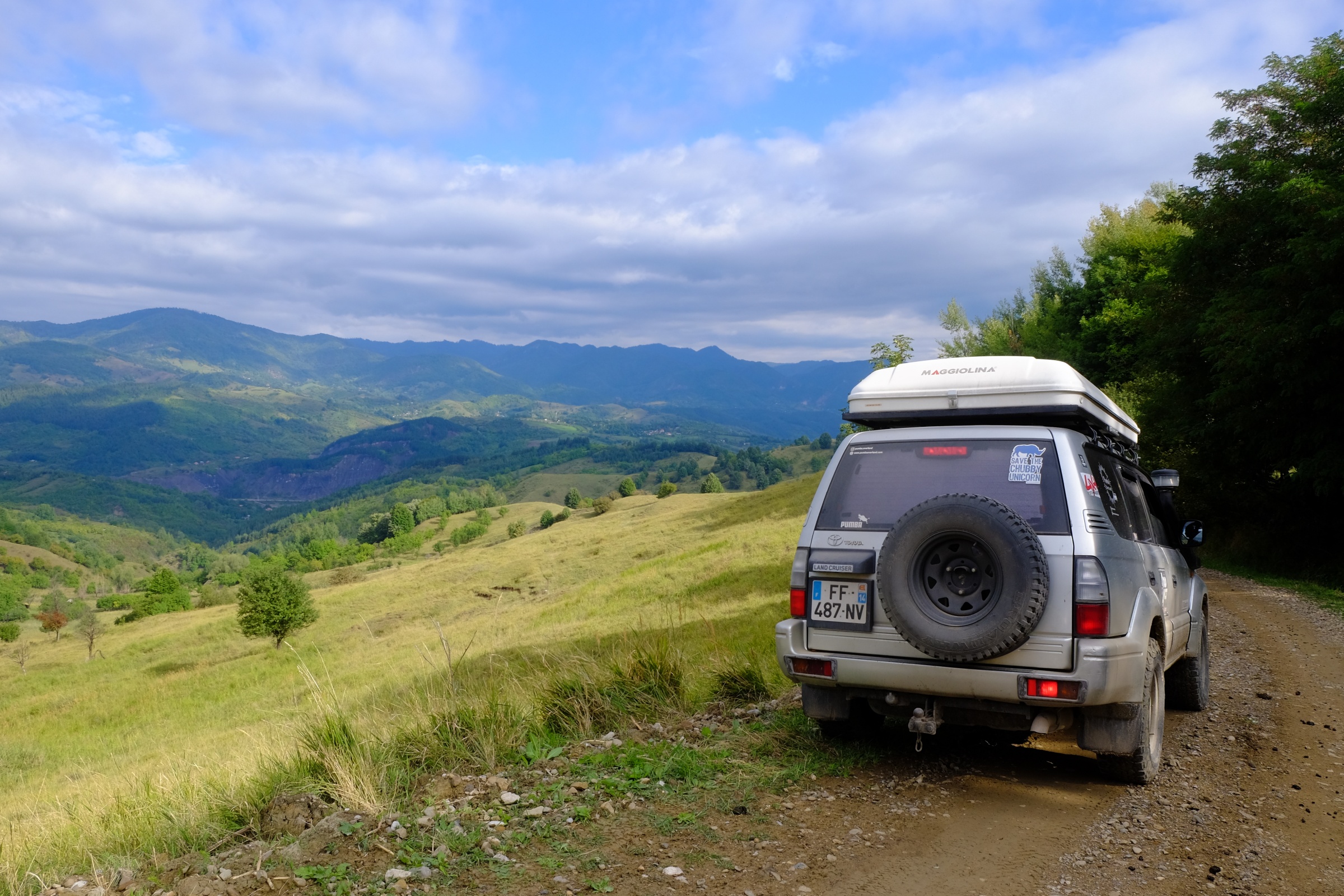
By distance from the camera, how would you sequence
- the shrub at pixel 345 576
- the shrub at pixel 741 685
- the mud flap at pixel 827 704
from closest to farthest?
the mud flap at pixel 827 704
the shrub at pixel 741 685
the shrub at pixel 345 576

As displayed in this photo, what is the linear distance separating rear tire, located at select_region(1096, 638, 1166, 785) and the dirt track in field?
11 centimetres

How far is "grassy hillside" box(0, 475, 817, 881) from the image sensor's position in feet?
19.4

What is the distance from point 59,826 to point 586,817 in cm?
410

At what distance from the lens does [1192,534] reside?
7453mm

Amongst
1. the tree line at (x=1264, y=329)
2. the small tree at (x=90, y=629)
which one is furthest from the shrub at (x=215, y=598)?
the tree line at (x=1264, y=329)

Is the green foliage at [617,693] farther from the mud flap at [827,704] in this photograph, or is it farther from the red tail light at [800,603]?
the red tail light at [800,603]

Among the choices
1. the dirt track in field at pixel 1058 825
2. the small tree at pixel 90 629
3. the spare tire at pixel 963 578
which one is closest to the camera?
the dirt track in field at pixel 1058 825

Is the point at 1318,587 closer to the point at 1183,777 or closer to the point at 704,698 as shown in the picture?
the point at 1183,777

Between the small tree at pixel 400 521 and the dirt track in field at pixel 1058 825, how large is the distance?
139 meters

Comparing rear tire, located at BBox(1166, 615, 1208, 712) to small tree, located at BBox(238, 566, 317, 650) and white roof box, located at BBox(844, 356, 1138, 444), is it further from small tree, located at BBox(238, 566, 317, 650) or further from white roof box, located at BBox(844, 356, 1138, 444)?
small tree, located at BBox(238, 566, 317, 650)

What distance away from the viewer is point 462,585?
166 feet

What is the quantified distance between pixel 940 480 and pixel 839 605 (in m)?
1.05

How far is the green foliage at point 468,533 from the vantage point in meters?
123

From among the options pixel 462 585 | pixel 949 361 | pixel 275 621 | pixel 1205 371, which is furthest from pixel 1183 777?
pixel 462 585
